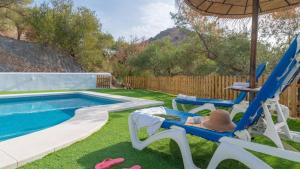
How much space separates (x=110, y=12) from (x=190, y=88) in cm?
1370

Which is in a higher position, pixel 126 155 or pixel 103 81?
pixel 103 81

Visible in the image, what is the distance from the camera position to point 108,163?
3418 mm

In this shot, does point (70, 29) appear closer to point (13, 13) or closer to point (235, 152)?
point (13, 13)

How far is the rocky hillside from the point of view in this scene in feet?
69.1

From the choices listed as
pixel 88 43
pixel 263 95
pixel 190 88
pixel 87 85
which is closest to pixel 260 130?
pixel 263 95

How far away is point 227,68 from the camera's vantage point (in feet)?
44.3

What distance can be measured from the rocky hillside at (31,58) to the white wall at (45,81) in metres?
6.14

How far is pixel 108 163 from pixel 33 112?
22.9 feet

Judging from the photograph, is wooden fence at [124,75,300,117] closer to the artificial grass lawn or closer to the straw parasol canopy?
the straw parasol canopy

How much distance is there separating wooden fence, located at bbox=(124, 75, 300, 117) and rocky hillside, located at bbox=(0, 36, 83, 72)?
33.6 feet

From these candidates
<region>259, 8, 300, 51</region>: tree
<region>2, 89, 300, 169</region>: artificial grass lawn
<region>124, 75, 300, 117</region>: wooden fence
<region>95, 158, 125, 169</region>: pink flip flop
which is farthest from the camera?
<region>259, 8, 300, 51</region>: tree

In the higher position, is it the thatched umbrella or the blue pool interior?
the thatched umbrella

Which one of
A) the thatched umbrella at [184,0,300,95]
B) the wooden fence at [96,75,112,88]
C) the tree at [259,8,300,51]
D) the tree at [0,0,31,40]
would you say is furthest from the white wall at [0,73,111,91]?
the thatched umbrella at [184,0,300,95]

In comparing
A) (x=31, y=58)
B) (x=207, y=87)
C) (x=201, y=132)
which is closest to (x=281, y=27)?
(x=207, y=87)
